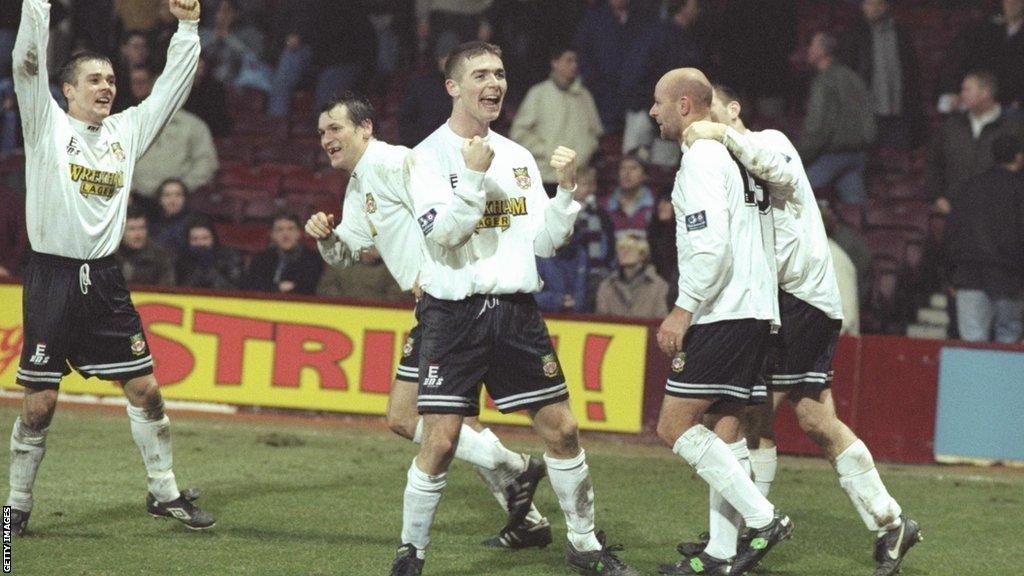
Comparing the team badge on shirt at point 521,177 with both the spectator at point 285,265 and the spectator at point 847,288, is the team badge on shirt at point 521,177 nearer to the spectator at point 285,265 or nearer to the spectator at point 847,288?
the spectator at point 847,288

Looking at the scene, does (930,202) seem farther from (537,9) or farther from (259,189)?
(259,189)

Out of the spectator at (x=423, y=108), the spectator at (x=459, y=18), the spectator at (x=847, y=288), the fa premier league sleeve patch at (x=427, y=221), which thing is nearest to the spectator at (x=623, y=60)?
the spectator at (x=459, y=18)

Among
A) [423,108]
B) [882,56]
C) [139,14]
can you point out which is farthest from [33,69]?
[139,14]

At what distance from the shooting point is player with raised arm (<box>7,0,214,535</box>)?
307 inches

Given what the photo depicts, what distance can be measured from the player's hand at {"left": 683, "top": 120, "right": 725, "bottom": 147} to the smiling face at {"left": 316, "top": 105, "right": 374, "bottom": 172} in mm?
1866

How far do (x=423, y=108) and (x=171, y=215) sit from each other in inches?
99.7

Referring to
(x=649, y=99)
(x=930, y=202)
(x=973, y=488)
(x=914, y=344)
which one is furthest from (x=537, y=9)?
(x=973, y=488)

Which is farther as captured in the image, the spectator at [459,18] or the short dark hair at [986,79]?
the spectator at [459,18]

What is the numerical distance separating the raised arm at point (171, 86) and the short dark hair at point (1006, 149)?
6.72 meters

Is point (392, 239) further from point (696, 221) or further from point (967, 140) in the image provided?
point (967, 140)

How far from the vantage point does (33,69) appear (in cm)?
759

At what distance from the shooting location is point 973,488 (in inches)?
409

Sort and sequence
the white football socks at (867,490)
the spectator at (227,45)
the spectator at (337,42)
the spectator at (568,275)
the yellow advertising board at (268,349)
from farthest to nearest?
the spectator at (227,45), the spectator at (337,42), the spectator at (568,275), the yellow advertising board at (268,349), the white football socks at (867,490)

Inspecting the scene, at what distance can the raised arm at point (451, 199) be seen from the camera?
645cm
